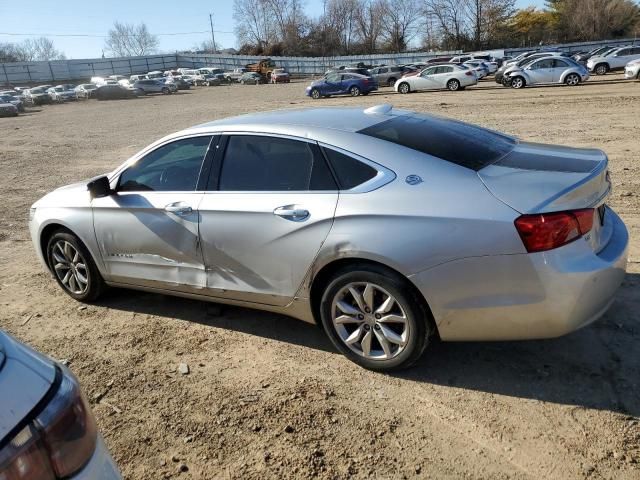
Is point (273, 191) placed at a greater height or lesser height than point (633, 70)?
greater

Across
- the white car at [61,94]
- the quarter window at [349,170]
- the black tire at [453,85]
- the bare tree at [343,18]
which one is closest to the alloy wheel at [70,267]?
the quarter window at [349,170]

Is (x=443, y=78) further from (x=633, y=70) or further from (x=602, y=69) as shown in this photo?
(x=602, y=69)

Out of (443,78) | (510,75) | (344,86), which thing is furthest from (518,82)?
(344,86)

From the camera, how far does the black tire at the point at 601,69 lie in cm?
A: 3234

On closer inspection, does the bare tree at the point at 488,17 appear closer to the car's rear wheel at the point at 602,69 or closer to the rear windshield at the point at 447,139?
the car's rear wheel at the point at 602,69

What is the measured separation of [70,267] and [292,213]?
2563mm

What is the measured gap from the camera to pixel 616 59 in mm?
31828

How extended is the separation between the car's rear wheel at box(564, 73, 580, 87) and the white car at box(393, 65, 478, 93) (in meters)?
5.14

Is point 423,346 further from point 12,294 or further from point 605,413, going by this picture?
point 12,294

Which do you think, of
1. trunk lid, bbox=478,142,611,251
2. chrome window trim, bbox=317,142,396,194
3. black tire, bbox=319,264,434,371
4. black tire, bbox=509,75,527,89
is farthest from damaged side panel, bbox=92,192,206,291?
black tire, bbox=509,75,527,89

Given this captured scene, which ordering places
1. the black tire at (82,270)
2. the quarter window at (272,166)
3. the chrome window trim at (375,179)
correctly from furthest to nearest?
the black tire at (82,270)
the quarter window at (272,166)
the chrome window trim at (375,179)

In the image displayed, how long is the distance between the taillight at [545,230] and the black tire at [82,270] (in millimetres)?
3597

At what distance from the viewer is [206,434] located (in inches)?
120

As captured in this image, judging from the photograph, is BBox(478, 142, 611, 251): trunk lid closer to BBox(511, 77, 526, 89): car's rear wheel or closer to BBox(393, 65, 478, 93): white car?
BBox(511, 77, 526, 89): car's rear wheel
